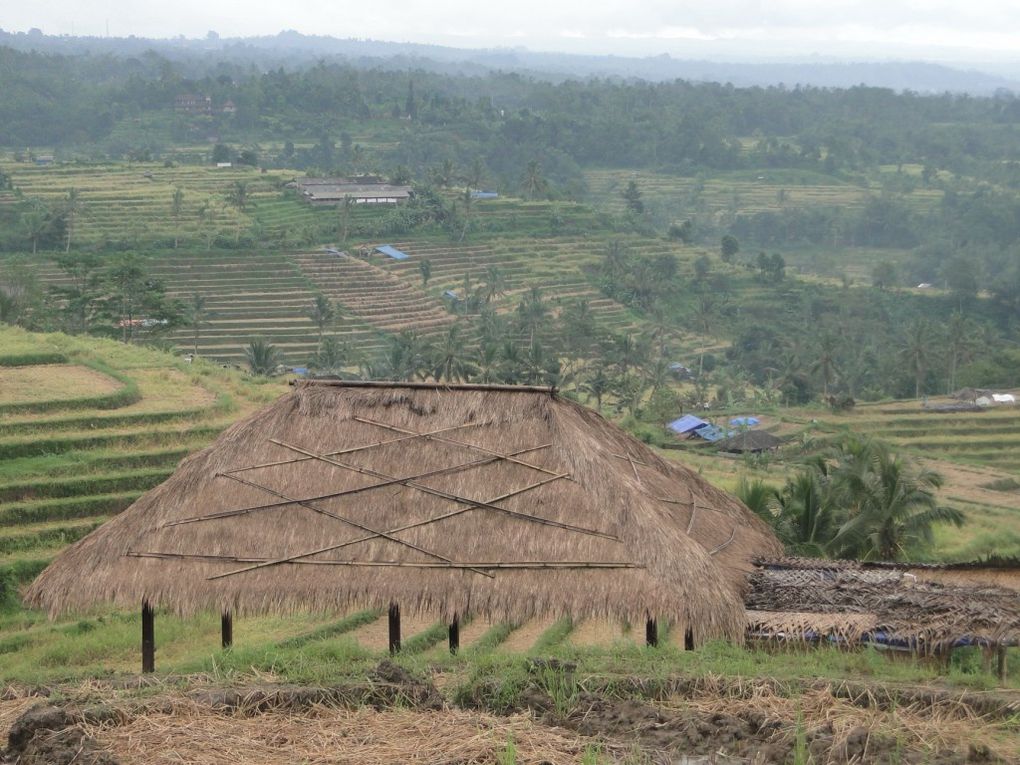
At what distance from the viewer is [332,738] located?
6.37 metres

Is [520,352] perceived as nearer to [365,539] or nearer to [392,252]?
[392,252]

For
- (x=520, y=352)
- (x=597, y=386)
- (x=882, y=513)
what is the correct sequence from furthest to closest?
(x=597, y=386) → (x=520, y=352) → (x=882, y=513)

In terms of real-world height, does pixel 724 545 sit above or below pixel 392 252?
above

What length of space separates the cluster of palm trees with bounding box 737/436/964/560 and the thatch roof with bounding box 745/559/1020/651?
12.2 feet

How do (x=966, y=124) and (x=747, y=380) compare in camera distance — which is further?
(x=966, y=124)

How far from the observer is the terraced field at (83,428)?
17.0 m

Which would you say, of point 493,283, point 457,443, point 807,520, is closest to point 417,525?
point 457,443

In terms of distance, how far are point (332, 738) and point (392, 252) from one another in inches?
1862

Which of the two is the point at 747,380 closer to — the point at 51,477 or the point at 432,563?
the point at 51,477

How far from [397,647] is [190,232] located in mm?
42153

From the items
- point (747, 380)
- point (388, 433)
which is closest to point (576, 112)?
point (747, 380)

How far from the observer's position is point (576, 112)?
3799 inches

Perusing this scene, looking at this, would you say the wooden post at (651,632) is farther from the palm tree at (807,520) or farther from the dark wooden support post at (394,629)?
the palm tree at (807,520)

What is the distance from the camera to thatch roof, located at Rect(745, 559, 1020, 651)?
8.83 metres
